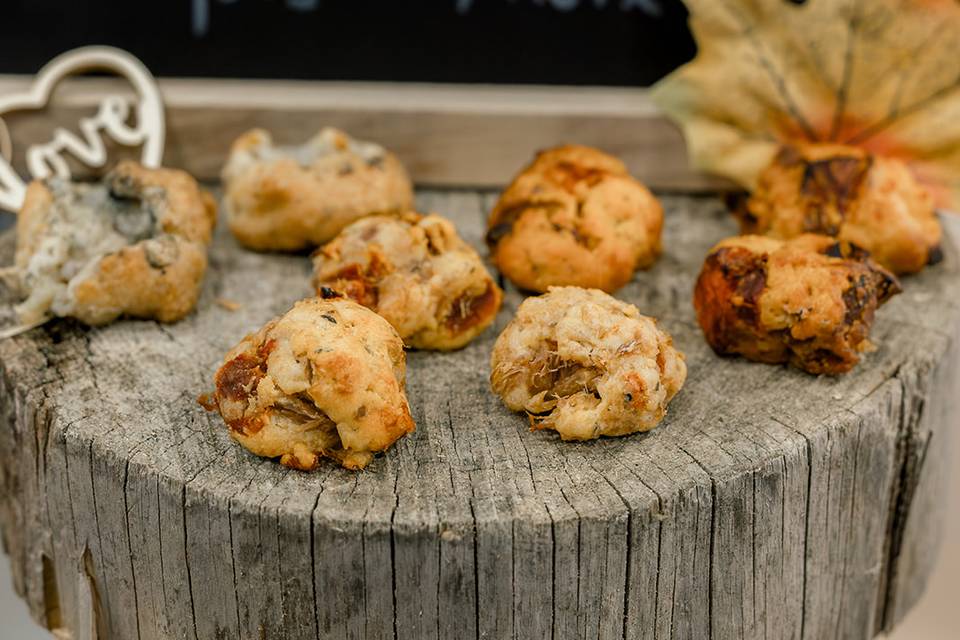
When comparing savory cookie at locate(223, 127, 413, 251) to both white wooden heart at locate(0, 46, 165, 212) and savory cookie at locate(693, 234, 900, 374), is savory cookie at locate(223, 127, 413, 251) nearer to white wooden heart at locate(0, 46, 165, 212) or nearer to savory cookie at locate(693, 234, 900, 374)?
white wooden heart at locate(0, 46, 165, 212)

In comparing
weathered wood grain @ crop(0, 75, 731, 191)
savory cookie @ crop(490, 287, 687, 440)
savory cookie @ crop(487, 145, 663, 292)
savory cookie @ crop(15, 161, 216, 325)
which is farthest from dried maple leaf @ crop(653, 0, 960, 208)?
savory cookie @ crop(15, 161, 216, 325)

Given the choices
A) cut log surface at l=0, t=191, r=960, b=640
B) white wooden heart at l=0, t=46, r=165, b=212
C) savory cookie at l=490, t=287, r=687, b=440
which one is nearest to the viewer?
cut log surface at l=0, t=191, r=960, b=640

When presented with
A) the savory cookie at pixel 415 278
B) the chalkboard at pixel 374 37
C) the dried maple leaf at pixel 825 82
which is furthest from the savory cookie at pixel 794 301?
the chalkboard at pixel 374 37

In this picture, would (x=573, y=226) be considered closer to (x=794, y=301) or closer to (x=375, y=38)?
(x=794, y=301)

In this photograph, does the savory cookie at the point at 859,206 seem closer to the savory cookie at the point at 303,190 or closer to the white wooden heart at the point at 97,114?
the savory cookie at the point at 303,190

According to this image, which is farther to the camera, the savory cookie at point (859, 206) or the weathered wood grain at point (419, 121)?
the weathered wood grain at point (419, 121)

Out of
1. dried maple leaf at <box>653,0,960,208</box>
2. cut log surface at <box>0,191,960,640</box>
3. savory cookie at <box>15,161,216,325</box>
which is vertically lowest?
cut log surface at <box>0,191,960,640</box>
